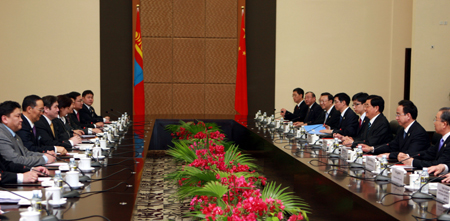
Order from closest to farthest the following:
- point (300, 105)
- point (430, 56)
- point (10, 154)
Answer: point (10, 154) → point (300, 105) → point (430, 56)

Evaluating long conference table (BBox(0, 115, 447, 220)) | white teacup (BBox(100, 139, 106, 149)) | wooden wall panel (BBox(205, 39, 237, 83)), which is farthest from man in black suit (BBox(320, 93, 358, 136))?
wooden wall panel (BBox(205, 39, 237, 83))

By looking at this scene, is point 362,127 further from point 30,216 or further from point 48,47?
point 48,47

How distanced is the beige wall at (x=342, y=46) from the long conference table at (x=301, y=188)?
170 inches

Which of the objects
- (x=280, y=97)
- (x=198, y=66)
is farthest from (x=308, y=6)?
(x=198, y=66)

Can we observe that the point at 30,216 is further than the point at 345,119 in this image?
No

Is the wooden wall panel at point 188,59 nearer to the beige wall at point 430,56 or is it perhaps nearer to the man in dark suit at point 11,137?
the beige wall at point 430,56

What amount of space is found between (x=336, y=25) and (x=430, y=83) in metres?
2.19

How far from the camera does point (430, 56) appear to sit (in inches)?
326

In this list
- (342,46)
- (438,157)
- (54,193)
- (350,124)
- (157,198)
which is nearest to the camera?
(54,193)

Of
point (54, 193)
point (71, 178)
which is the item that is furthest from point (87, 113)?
point (54, 193)

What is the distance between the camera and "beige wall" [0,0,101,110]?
8.48 metres

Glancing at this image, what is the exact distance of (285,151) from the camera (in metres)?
3.95

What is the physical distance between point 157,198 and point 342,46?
5.97m

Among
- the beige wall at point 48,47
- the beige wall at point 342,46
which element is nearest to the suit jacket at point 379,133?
the beige wall at point 342,46
